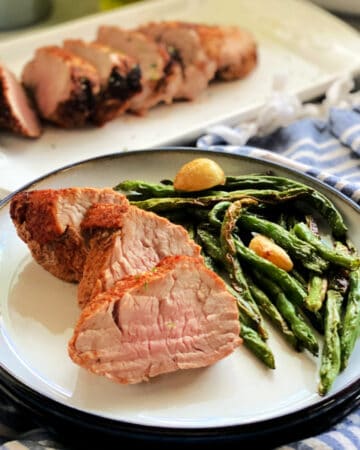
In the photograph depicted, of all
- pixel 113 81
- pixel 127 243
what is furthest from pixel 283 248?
pixel 113 81

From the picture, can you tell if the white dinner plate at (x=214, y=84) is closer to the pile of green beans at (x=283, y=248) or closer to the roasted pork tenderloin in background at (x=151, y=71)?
the roasted pork tenderloin in background at (x=151, y=71)

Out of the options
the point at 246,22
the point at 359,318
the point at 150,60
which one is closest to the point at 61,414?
the point at 359,318

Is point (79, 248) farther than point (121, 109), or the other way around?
point (121, 109)

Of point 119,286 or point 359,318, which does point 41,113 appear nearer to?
point 119,286

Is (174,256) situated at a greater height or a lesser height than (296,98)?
greater

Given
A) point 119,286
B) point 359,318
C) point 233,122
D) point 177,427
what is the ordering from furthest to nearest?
point 233,122 < point 359,318 < point 119,286 < point 177,427

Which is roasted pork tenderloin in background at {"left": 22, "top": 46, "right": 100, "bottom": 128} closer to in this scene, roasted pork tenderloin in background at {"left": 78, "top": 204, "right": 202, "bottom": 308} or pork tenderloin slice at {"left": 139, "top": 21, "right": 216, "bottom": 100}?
pork tenderloin slice at {"left": 139, "top": 21, "right": 216, "bottom": 100}

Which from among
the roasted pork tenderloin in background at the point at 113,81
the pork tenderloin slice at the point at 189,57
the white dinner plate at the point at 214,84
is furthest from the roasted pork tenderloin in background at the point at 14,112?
the pork tenderloin slice at the point at 189,57
